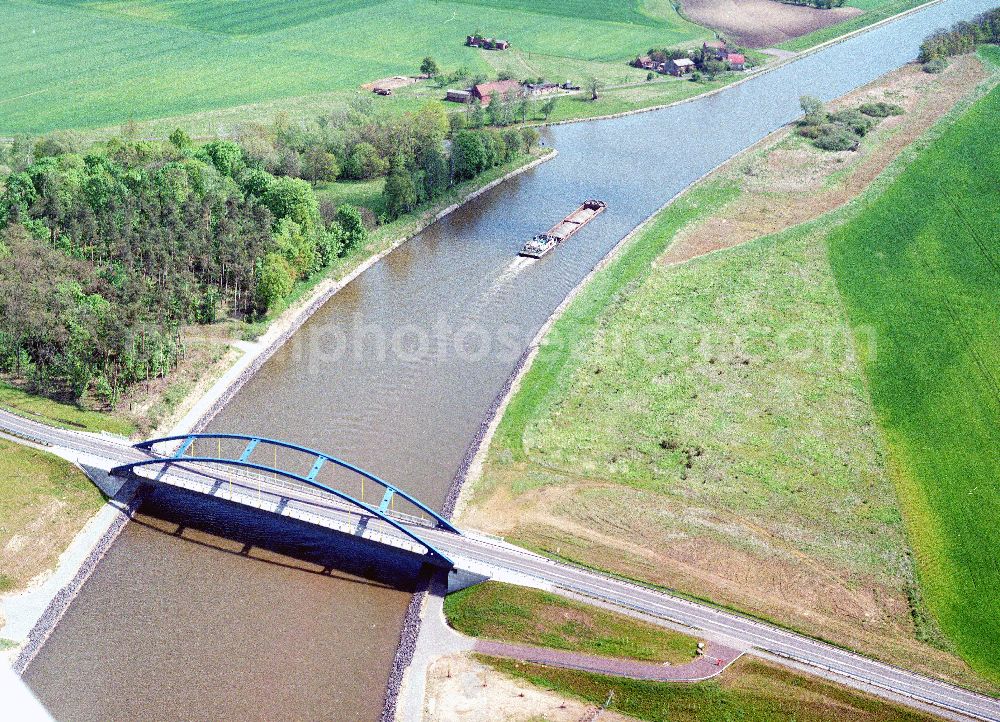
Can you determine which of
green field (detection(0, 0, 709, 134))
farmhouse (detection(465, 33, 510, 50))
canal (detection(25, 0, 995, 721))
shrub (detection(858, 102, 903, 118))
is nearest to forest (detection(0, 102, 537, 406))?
A: canal (detection(25, 0, 995, 721))

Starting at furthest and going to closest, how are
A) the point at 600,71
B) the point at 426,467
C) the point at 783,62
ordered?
the point at 783,62 → the point at 600,71 → the point at 426,467

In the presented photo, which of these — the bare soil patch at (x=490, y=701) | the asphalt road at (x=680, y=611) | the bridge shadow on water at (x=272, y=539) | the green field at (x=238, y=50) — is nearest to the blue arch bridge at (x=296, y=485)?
the asphalt road at (x=680, y=611)

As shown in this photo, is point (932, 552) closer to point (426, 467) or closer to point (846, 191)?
point (426, 467)

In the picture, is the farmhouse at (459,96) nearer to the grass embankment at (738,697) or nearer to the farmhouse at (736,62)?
the farmhouse at (736,62)

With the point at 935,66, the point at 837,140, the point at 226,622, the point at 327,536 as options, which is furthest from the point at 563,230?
the point at 935,66

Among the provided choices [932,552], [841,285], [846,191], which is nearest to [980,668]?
[932,552]

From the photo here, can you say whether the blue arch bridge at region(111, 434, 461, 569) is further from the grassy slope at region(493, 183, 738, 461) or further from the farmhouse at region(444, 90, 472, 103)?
the farmhouse at region(444, 90, 472, 103)
